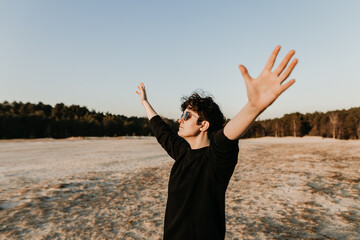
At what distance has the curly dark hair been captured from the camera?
1981 mm

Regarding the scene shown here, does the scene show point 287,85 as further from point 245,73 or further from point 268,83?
point 245,73

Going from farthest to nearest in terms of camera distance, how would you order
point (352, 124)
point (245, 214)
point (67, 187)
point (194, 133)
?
point (352, 124)
point (67, 187)
point (245, 214)
point (194, 133)

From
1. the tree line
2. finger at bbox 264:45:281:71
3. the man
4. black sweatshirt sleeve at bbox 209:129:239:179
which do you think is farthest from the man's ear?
the tree line

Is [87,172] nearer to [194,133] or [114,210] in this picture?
[114,210]

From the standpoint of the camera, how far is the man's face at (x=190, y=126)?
75.6 inches

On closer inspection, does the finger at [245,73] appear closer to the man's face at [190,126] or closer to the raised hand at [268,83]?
the raised hand at [268,83]

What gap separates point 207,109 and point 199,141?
31 centimetres

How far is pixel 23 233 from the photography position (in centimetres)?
407

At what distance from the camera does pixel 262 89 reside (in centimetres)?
117

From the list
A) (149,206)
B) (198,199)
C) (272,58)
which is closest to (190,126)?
(198,199)

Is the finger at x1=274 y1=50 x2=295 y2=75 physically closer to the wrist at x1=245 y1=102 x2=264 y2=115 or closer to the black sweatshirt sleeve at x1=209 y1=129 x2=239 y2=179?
the wrist at x1=245 y1=102 x2=264 y2=115

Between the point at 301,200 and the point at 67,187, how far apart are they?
685 centimetres

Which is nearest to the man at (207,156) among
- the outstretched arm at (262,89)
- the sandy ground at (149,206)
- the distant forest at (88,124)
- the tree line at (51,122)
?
the outstretched arm at (262,89)

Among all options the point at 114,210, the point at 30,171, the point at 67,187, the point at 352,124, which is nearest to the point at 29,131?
the point at 30,171
